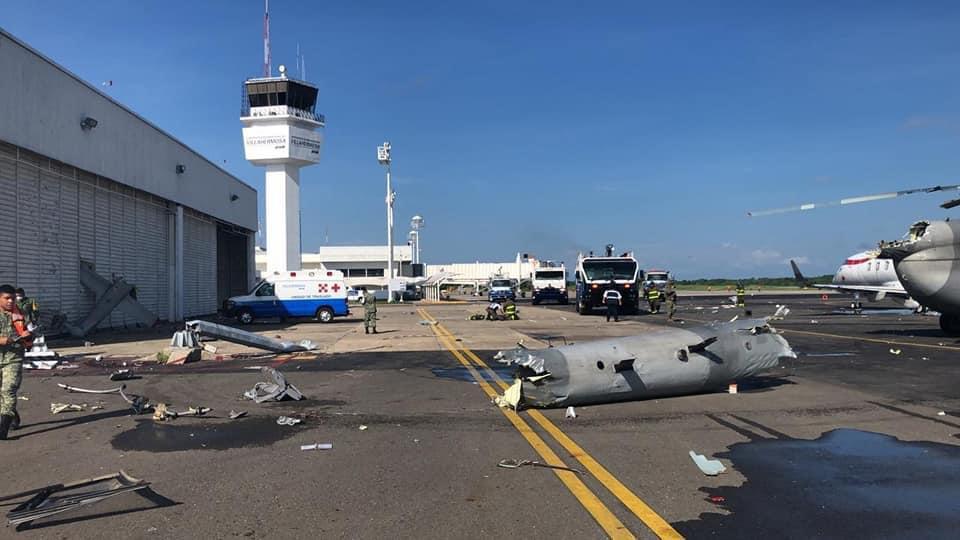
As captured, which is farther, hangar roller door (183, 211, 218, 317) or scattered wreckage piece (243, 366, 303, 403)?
hangar roller door (183, 211, 218, 317)

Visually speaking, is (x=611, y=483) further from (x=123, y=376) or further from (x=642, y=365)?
(x=123, y=376)

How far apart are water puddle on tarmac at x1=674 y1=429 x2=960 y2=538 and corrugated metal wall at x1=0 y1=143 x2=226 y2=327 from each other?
2266 centimetres

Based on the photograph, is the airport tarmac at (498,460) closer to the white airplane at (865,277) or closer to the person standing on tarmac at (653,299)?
the person standing on tarmac at (653,299)

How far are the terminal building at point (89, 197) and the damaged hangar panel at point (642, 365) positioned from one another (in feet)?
62.2

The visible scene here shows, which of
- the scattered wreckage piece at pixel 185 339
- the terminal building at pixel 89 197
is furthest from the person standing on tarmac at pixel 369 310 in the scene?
the terminal building at pixel 89 197

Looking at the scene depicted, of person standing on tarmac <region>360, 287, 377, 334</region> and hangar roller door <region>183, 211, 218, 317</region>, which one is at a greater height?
hangar roller door <region>183, 211, 218, 317</region>

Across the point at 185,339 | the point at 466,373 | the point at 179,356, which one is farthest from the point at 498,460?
the point at 185,339

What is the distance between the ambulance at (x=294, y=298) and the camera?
33375mm

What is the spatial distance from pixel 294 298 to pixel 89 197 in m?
9.99

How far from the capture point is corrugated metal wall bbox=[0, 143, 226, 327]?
22.3 metres

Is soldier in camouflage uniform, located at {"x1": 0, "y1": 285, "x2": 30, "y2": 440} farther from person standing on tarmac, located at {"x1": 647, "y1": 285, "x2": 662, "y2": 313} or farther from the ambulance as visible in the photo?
person standing on tarmac, located at {"x1": 647, "y1": 285, "x2": 662, "y2": 313}

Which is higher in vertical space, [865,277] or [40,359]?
[865,277]

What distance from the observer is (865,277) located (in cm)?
3981

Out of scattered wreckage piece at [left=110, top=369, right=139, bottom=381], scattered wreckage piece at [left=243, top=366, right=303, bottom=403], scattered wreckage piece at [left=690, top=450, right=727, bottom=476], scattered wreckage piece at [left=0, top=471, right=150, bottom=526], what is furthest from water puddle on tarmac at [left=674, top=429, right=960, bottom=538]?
scattered wreckage piece at [left=110, top=369, right=139, bottom=381]
